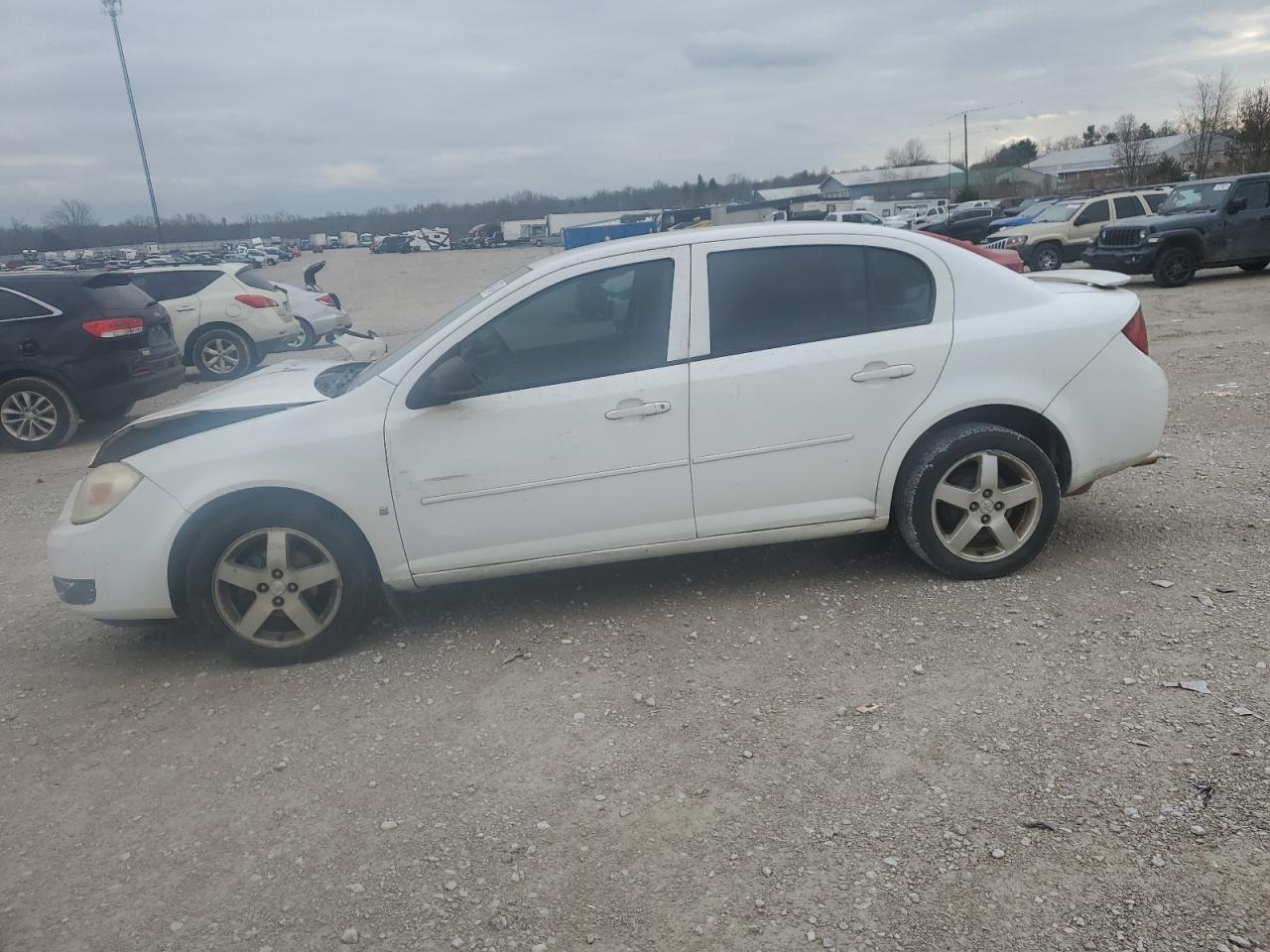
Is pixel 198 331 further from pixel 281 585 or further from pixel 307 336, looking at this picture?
pixel 281 585

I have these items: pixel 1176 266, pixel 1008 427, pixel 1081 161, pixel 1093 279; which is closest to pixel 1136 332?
pixel 1093 279

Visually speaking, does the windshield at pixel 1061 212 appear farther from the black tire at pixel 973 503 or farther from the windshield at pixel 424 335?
the windshield at pixel 424 335

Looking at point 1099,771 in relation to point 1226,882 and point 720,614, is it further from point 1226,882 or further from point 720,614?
point 720,614

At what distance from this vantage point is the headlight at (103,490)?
420 centimetres

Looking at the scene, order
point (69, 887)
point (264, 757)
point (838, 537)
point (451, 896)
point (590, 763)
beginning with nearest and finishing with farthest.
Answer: point (451, 896) < point (69, 887) < point (590, 763) < point (264, 757) < point (838, 537)

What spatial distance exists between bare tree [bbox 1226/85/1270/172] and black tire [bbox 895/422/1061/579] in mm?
43081

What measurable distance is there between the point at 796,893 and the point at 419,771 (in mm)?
1410

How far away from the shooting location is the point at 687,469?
14.0 ft

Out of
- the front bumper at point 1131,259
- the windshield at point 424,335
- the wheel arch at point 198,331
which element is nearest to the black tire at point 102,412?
the wheel arch at point 198,331

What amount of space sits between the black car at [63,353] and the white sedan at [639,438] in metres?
6.07

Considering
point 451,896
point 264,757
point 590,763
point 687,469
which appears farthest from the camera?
point 687,469

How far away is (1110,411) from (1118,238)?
14.8m

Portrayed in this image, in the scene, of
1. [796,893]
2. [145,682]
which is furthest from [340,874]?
[145,682]

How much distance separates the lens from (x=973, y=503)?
445 centimetres
